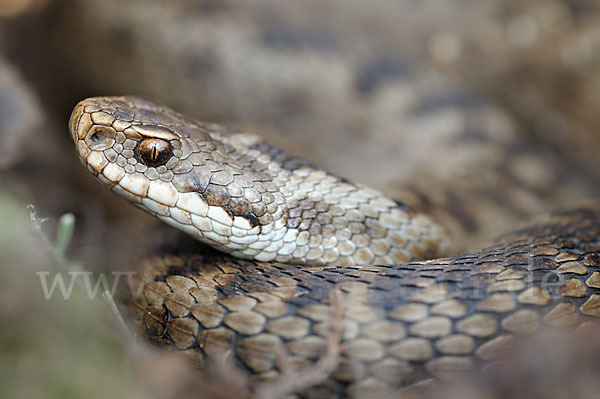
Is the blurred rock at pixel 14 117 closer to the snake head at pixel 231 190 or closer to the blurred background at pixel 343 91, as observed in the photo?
the blurred background at pixel 343 91

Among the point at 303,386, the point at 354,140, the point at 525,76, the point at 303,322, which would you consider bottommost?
the point at 303,386

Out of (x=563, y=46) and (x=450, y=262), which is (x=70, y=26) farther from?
(x=563, y=46)

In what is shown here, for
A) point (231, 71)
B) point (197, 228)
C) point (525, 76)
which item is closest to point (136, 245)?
point (197, 228)

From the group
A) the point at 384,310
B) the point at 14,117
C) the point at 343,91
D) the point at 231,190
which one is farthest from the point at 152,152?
the point at 343,91

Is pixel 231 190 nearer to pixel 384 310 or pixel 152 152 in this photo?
pixel 152 152

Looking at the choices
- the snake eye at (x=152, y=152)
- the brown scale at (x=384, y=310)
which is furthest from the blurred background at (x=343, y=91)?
the brown scale at (x=384, y=310)

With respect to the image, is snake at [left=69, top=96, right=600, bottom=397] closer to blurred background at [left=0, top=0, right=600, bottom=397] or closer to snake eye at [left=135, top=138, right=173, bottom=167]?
snake eye at [left=135, top=138, right=173, bottom=167]
